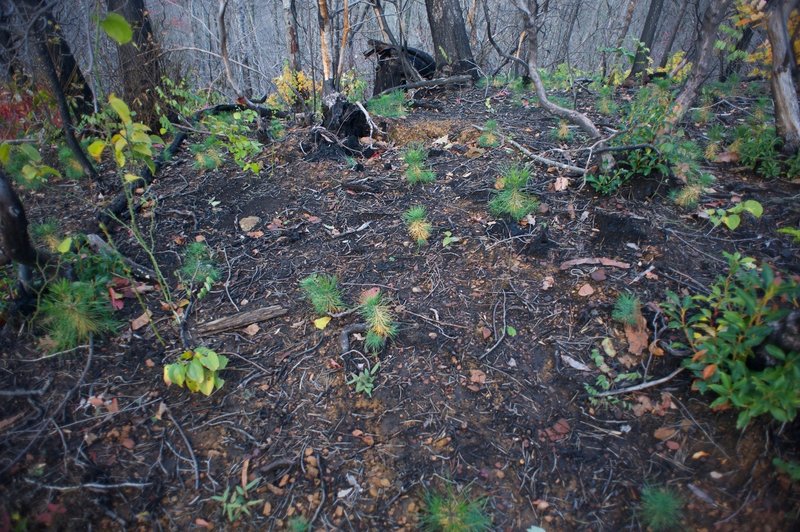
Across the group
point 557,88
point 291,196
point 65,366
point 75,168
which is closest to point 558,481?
point 65,366

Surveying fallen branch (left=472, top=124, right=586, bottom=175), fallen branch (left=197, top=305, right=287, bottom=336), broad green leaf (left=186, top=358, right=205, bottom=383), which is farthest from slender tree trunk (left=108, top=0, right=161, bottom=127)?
broad green leaf (left=186, top=358, right=205, bottom=383)

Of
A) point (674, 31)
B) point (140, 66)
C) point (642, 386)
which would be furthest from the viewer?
point (674, 31)

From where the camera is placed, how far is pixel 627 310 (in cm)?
239

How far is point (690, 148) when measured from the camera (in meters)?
3.55

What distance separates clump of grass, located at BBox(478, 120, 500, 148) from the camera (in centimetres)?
423

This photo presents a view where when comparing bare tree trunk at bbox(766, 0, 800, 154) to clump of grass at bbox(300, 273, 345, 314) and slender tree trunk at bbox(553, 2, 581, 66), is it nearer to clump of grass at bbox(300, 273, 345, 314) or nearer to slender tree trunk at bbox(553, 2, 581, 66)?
clump of grass at bbox(300, 273, 345, 314)

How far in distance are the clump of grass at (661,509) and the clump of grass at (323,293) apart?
188 centimetres

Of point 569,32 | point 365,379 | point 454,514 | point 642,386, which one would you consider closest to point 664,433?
point 642,386

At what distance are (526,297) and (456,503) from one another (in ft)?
4.37

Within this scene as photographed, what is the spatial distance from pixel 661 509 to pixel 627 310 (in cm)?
103

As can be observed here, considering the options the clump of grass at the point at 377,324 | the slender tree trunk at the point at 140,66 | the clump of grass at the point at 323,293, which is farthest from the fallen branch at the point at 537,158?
the slender tree trunk at the point at 140,66

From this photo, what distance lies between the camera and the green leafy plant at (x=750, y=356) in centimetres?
163

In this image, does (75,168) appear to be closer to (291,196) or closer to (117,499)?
(291,196)

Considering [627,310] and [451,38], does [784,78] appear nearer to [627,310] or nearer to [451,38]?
[627,310]
